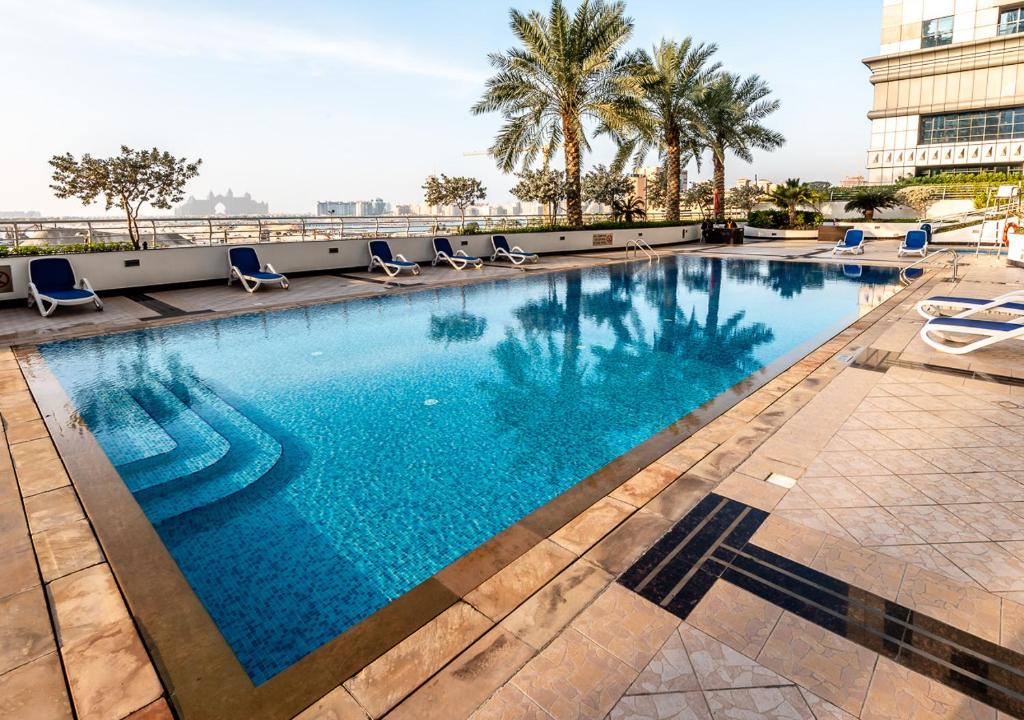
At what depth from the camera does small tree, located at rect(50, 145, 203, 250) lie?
15.2 m

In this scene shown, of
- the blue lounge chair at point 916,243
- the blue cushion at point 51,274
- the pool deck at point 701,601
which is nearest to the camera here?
the pool deck at point 701,601

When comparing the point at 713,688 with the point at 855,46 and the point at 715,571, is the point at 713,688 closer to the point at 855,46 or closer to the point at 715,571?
the point at 715,571

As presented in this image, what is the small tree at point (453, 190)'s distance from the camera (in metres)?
57.0

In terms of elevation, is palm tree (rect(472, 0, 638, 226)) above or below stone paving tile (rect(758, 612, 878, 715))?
above

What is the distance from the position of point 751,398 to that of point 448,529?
3420 millimetres

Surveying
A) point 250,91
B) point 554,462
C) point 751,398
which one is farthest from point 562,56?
point 554,462

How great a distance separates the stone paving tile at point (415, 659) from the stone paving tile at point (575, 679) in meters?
0.33

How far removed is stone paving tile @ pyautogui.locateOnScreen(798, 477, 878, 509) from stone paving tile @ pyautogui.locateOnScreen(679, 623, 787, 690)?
4.92 feet

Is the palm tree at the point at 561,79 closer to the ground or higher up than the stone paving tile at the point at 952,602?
higher up

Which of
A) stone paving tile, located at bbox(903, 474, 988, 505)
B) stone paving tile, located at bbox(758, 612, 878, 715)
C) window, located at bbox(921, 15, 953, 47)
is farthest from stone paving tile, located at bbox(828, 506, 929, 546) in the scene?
window, located at bbox(921, 15, 953, 47)

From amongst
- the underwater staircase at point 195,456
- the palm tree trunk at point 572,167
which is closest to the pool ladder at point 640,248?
the palm tree trunk at point 572,167

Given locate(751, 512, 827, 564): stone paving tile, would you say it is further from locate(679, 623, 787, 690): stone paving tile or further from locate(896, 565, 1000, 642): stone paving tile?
locate(679, 623, 787, 690): stone paving tile

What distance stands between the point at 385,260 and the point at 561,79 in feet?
27.4

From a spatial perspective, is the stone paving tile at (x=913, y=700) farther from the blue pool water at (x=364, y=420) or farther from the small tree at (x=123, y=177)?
the small tree at (x=123, y=177)
